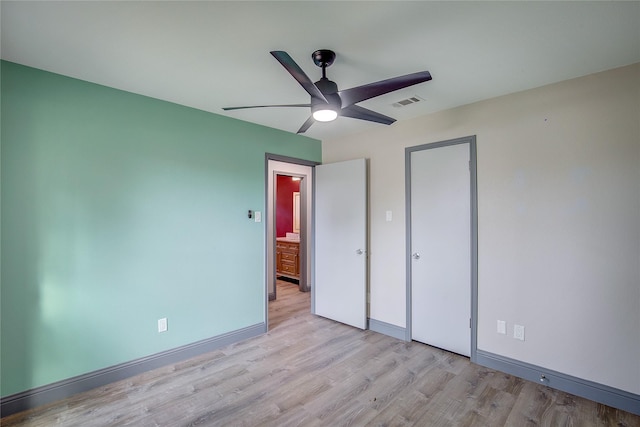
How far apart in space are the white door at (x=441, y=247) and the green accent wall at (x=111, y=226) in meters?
1.82

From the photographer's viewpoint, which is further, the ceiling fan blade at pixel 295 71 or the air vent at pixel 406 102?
the air vent at pixel 406 102

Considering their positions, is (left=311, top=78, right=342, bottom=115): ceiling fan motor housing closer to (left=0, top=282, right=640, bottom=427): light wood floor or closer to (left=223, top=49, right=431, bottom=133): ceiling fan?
(left=223, top=49, right=431, bottom=133): ceiling fan

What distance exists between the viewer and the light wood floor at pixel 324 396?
2.09m

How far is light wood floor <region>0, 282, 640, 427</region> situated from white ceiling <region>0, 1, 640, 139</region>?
244 cm

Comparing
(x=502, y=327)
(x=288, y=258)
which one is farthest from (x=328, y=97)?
(x=288, y=258)

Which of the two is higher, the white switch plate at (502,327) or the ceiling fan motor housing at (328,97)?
the ceiling fan motor housing at (328,97)

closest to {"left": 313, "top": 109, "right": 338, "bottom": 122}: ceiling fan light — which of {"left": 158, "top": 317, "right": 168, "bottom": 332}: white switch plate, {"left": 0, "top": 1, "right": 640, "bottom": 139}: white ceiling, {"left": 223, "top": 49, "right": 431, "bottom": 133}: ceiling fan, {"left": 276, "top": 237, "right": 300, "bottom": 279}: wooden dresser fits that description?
{"left": 223, "top": 49, "right": 431, "bottom": 133}: ceiling fan

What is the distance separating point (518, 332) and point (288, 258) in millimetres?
4095

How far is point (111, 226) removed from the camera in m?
2.54

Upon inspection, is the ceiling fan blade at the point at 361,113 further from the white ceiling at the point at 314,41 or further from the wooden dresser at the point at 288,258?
the wooden dresser at the point at 288,258

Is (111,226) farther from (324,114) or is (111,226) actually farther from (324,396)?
(324,396)

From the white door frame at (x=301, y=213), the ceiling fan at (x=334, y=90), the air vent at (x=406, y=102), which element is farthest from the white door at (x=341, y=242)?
Result: the ceiling fan at (x=334, y=90)

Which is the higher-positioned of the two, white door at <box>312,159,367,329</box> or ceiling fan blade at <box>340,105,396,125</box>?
ceiling fan blade at <box>340,105,396,125</box>

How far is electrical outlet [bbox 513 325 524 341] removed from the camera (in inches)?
103
